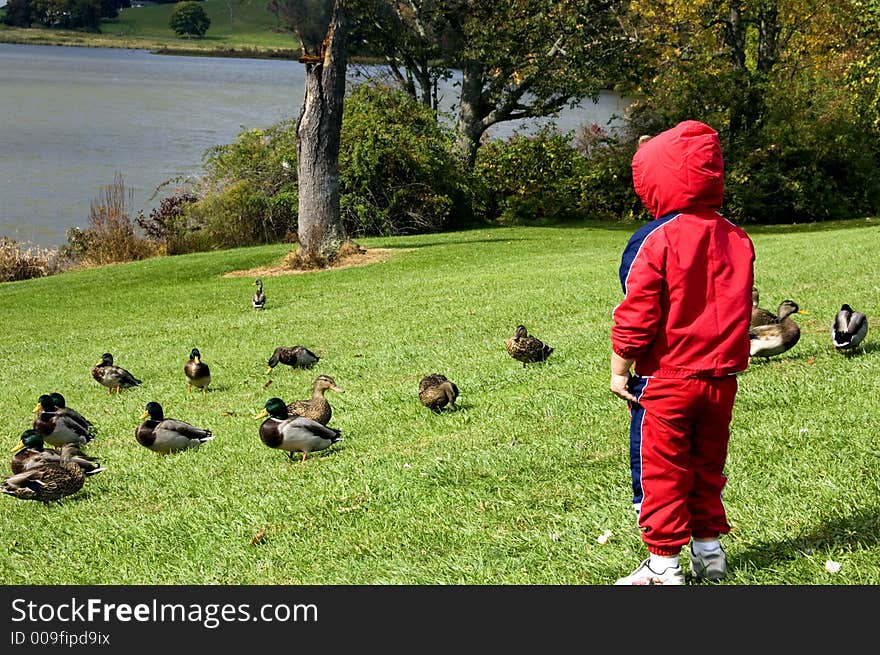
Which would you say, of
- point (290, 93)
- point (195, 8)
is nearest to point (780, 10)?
point (290, 93)

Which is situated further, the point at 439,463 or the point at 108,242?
the point at 108,242

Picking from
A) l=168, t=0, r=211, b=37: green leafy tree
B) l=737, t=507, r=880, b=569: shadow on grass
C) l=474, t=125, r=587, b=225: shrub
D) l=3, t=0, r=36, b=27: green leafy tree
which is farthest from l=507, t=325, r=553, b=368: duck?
l=3, t=0, r=36, b=27: green leafy tree

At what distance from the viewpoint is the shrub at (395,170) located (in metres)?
27.8

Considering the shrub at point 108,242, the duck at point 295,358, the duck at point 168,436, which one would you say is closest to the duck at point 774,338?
the duck at point 168,436

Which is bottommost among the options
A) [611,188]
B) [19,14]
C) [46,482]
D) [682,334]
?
[611,188]

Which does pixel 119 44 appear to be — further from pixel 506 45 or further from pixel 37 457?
pixel 37 457

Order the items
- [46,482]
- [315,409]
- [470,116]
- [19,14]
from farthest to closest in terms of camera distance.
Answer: [19,14]
[470,116]
[315,409]
[46,482]

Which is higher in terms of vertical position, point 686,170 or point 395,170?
point 686,170

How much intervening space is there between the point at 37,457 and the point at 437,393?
10.2ft

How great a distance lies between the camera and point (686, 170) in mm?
4180

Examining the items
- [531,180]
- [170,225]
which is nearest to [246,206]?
[170,225]

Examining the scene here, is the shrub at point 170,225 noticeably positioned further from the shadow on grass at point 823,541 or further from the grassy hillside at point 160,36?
the grassy hillside at point 160,36

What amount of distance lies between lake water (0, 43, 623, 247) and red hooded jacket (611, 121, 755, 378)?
27116 millimetres

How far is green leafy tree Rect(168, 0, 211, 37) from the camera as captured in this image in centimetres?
12681
